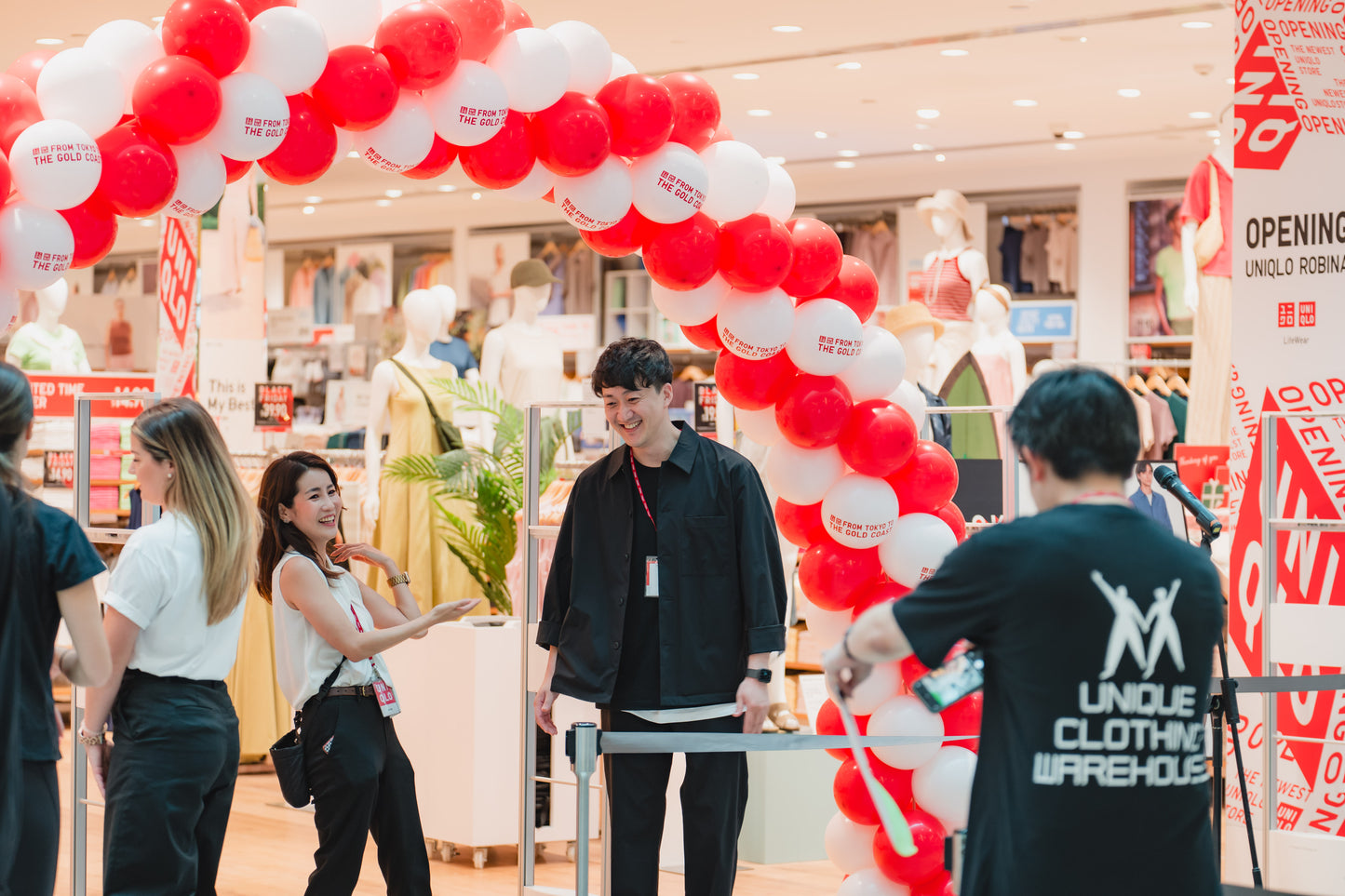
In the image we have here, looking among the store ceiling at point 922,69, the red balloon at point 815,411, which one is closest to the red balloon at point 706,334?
the red balloon at point 815,411

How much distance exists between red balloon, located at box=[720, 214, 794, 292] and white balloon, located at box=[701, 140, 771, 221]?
0.12ft

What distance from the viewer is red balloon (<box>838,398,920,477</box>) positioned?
12.0 feet

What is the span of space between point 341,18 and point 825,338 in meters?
1.27

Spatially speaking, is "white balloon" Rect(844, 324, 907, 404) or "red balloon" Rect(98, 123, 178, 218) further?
"white balloon" Rect(844, 324, 907, 404)

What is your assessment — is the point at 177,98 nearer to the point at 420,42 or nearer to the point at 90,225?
the point at 90,225

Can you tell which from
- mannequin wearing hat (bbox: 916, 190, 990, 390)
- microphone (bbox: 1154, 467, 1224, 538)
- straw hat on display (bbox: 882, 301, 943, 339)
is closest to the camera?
microphone (bbox: 1154, 467, 1224, 538)

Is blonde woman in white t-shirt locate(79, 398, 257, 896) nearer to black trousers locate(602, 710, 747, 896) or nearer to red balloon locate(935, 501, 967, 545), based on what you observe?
black trousers locate(602, 710, 747, 896)

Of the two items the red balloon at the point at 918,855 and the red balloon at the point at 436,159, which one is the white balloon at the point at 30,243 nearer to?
the red balloon at the point at 436,159

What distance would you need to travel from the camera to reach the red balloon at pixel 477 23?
3453mm

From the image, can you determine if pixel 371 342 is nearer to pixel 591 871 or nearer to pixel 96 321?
pixel 96 321

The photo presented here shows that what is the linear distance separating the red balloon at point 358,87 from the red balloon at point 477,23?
185 mm

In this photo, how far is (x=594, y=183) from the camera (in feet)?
11.6

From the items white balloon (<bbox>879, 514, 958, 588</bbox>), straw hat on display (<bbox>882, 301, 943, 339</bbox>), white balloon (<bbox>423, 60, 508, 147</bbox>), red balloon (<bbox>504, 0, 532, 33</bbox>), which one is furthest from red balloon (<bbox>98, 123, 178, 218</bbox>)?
straw hat on display (<bbox>882, 301, 943, 339</bbox>)

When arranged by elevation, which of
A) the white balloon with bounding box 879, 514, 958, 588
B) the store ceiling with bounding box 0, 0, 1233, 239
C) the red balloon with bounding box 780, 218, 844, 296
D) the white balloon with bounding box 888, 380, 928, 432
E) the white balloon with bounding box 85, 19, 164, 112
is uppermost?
the store ceiling with bounding box 0, 0, 1233, 239
